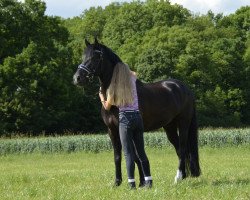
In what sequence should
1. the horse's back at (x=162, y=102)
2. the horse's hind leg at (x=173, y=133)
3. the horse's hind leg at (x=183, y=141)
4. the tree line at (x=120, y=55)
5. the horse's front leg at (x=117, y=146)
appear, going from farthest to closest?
the tree line at (x=120, y=55)
the horse's hind leg at (x=173, y=133)
the horse's hind leg at (x=183, y=141)
the horse's back at (x=162, y=102)
the horse's front leg at (x=117, y=146)

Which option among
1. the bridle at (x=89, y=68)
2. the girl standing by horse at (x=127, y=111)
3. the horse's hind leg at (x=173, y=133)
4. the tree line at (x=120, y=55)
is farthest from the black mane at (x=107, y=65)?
the tree line at (x=120, y=55)

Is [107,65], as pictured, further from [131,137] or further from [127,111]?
[131,137]

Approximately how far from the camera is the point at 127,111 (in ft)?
26.0

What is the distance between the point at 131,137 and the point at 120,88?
2.69ft

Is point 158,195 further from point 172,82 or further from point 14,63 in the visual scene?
point 14,63

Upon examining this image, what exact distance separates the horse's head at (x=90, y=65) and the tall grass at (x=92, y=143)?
69.9 ft

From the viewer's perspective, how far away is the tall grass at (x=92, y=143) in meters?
29.3

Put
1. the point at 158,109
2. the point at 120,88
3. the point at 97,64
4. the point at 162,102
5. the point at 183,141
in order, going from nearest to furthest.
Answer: the point at 120,88, the point at 97,64, the point at 158,109, the point at 162,102, the point at 183,141

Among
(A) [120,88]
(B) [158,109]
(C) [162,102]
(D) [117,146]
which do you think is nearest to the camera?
(A) [120,88]

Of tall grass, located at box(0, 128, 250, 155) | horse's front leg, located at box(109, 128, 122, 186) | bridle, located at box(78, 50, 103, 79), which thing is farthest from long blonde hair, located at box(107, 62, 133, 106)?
tall grass, located at box(0, 128, 250, 155)

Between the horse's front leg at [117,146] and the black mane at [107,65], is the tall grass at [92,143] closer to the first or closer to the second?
the horse's front leg at [117,146]

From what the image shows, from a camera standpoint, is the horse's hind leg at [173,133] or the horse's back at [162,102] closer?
the horse's back at [162,102]

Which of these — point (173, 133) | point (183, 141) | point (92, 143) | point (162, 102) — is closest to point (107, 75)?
point (162, 102)

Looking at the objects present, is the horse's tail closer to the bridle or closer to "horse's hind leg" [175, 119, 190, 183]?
"horse's hind leg" [175, 119, 190, 183]
